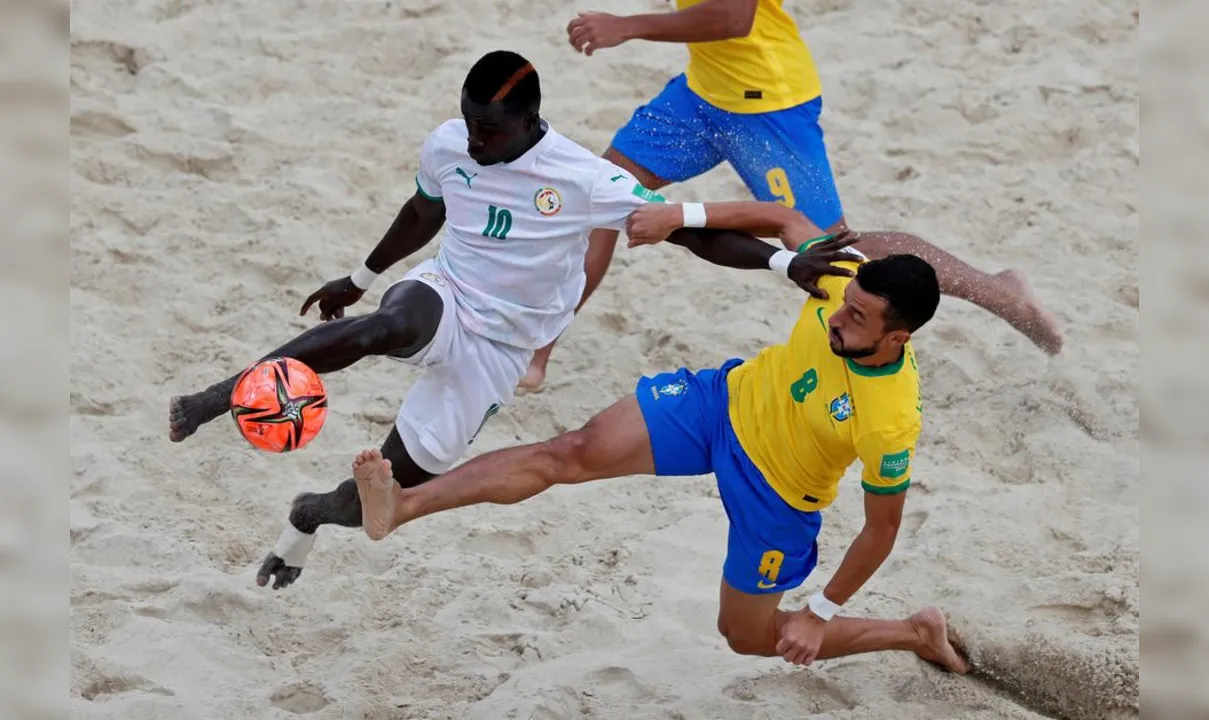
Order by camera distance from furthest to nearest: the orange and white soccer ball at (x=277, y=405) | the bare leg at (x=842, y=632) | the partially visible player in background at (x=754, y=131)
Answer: the partially visible player in background at (x=754, y=131) < the bare leg at (x=842, y=632) < the orange and white soccer ball at (x=277, y=405)

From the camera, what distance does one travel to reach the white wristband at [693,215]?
4148mm

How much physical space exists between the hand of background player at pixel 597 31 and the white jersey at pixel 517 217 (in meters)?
0.41

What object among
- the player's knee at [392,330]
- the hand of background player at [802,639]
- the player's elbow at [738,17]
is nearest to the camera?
the hand of background player at [802,639]

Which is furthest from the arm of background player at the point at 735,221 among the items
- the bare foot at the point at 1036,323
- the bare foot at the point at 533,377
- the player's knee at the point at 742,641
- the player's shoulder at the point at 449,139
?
the bare foot at the point at 1036,323

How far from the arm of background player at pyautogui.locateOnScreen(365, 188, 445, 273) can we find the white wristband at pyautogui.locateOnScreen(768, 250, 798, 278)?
1085mm

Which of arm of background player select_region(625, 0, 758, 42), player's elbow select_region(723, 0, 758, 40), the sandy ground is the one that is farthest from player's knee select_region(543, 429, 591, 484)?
player's elbow select_region(723, 0, 758, 40)

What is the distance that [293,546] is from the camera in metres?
4.33

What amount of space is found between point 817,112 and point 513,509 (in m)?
1.78

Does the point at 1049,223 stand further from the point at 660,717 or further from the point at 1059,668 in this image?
the point at 660,717

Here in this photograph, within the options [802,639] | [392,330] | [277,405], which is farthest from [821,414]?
[277,405]

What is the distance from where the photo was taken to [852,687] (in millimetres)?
4242

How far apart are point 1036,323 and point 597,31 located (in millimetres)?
2037

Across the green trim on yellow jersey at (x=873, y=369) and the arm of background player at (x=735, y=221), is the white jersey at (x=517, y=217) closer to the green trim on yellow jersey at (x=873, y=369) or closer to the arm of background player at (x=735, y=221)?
the arm of background player at (x=735, y=221)

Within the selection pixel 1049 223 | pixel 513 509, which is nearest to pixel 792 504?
pixel 513 509
